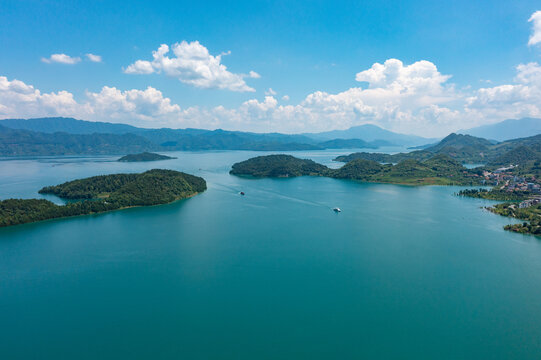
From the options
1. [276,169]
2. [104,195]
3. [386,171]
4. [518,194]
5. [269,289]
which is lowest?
[269,289]

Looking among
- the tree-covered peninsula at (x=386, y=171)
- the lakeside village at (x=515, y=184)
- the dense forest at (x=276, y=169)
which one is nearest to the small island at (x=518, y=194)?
the lakeside village at (x=515, y=184)

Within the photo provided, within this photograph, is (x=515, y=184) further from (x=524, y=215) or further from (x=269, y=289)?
(x=269, y=289)

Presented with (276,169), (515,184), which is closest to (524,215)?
(515,184)

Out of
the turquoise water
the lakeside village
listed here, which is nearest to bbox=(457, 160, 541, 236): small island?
the lakeside village

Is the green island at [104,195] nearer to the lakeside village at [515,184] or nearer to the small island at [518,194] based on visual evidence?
the small island at [518,194]

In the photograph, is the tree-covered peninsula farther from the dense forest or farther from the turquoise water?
the turquoise water

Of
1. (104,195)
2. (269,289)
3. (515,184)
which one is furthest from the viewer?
(515,184)
